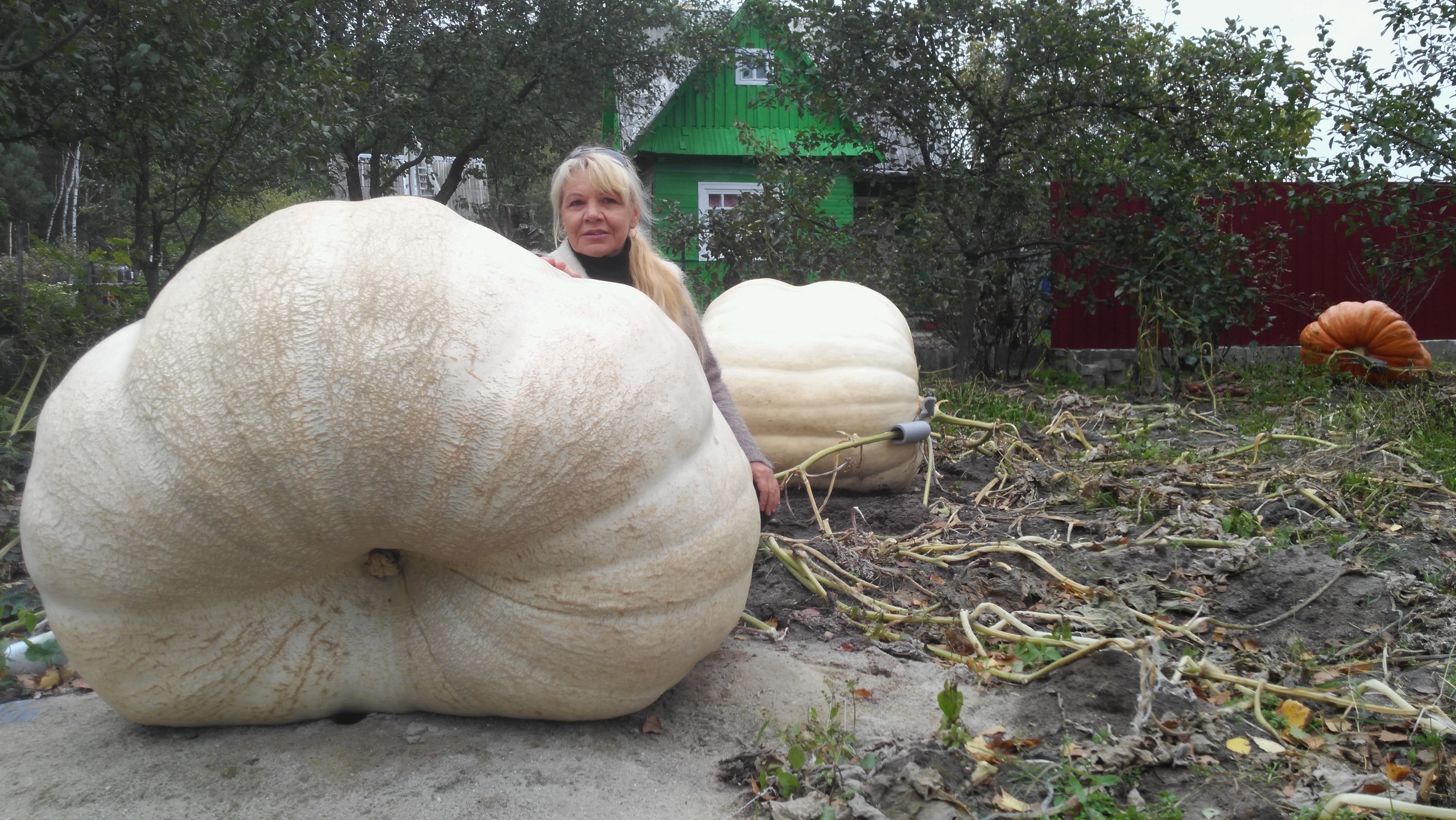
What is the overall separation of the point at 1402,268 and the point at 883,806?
300 inches

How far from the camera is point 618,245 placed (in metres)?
2.73

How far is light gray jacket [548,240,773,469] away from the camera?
8.48 ft

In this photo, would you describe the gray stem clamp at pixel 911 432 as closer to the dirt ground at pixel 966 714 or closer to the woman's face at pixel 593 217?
the dirt ground at pixel 966 714

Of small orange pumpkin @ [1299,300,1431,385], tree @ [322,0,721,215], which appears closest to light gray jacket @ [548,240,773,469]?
small orange pumpkin @ [1299,300,1431,385]

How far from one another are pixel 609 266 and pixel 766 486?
2.53 ft

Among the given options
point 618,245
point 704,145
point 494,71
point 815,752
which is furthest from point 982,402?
point 704,145

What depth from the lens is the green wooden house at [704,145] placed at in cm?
1398

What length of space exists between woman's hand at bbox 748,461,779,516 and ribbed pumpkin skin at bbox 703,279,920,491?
3.37ft

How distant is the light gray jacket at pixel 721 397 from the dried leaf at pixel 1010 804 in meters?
1.13

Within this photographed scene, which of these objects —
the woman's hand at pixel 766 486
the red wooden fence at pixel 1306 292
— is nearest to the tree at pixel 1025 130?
the red wooden fence at pixel 1306 292

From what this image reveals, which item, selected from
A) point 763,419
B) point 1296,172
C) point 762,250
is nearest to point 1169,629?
point 763,419

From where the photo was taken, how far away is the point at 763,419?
3.64m

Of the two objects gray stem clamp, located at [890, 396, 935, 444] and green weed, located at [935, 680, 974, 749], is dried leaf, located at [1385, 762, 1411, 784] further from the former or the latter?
gray stem clamp, located at [890, 396, 935, 444]

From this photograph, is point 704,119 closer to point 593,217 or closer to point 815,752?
point 593,217
